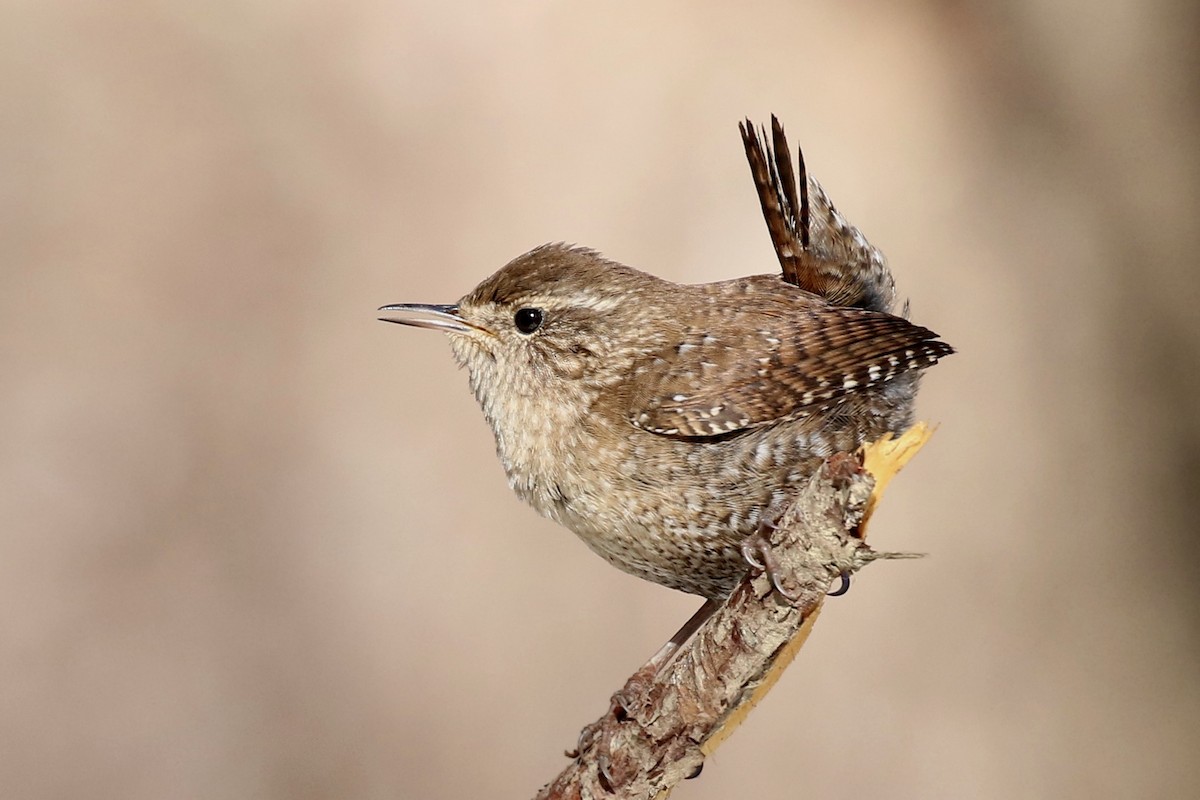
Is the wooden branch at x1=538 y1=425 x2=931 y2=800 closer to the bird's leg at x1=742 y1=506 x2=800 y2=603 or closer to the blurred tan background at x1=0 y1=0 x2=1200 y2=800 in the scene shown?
the bird's leg at x1=742 y1=506 x2=800 y2=603

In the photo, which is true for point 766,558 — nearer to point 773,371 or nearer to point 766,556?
point 766,556

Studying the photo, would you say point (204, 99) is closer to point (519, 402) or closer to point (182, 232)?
point (182, 232)

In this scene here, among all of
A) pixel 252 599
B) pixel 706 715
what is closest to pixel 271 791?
pixel 252 599

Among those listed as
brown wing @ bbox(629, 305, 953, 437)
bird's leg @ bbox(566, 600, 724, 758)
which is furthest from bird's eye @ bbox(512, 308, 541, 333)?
bird's leg @ bbox(566, 600, 724, 758)

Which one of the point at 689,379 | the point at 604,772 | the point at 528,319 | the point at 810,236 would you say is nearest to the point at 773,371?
the point at 689,379

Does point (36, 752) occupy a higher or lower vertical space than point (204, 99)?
lower

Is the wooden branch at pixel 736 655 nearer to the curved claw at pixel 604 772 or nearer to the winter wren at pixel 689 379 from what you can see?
the curved claw at pixel 604 772

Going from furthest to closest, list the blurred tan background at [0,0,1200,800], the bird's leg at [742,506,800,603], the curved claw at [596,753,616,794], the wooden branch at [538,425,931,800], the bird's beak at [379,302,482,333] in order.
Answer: the blurred tan background at [0,0,1200,800] → the bird's beak at [379,302,482,333] → the curved claw at [596,753,616,794] → the bird's leg at [742,506,800,603] → the wooden branch at [538,425,931,800]

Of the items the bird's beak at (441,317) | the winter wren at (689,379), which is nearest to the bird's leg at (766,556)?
the winter wren at (689,379)
